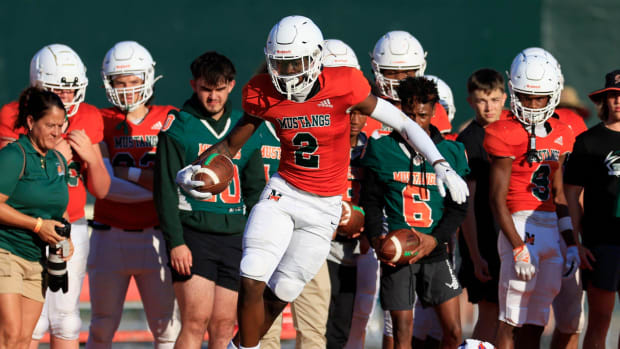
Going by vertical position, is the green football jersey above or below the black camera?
above

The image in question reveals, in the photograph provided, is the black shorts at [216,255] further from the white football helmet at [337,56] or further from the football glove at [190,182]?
the white football helmet at [337,56]

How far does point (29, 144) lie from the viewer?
530cm

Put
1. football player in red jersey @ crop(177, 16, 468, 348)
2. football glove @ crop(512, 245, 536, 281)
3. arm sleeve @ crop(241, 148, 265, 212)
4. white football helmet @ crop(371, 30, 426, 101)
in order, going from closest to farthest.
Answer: football player in red jersey @ crop(177, 16, 468, 348)
football glove @ crop(512, 245, 536, 281)
arm sleeve @ crop(241, 148, 265, 212)
white football helmet @ crop(371, 30, 426, 101)

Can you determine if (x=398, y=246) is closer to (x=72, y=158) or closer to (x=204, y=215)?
(x=204, y=215)

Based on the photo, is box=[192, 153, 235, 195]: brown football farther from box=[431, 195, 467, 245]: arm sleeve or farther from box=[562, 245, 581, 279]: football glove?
box=[562, 245, 581, 279]: football glove

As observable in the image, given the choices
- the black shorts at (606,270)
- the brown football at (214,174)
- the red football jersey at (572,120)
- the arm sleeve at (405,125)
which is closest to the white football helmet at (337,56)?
the arm sleeve at (405,125)

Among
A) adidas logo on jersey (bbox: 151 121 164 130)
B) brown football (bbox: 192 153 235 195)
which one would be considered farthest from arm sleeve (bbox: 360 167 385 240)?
adidas logo on jersey (bbox: 151 121 164 130)

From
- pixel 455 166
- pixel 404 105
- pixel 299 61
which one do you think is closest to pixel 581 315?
pixel 455 166

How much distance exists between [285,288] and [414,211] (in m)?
1.10

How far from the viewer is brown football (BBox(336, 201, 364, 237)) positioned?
5.85 meters

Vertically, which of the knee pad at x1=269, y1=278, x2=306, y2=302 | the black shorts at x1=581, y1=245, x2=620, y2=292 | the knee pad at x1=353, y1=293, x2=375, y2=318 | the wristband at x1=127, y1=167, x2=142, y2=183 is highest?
the wristband at x1=127, y1=167, x2=142, y2=183

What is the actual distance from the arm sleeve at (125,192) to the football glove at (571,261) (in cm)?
276

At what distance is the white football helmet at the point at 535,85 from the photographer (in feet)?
19.5

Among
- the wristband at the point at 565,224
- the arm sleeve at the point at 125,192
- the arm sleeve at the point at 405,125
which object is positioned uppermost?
the arm sleeve at the point at 405,125
